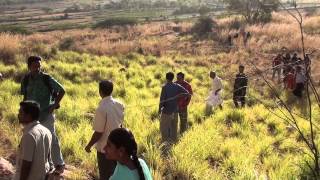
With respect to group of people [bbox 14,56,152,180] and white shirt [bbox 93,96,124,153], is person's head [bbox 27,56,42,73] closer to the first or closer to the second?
group of people [bbox 14,56,152,180]

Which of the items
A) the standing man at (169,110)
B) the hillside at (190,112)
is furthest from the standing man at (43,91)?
the standing man at (169,110)

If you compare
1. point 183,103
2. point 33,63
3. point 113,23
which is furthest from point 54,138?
point 113,23

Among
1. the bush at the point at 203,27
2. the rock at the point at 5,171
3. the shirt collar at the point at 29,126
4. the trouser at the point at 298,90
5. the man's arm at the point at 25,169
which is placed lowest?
the bush at the point at 203,27

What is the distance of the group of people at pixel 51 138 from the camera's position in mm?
3348

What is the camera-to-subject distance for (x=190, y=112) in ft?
41.0

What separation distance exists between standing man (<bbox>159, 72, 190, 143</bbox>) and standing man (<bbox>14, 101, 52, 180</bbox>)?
4.42 m

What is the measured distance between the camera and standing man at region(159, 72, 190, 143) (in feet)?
29.0

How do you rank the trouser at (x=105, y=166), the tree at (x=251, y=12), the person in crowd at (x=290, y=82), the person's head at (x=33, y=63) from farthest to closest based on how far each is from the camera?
the tree at (x=251, y=12)
the person in crowd at (x=290, y=82)
the person's head at (x=33, y=63)
the trouser at (x=105, y=166)

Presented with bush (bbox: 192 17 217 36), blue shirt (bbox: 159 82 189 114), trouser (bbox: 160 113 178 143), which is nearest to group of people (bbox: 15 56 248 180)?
blue shirt (bbox: 159 82 189 114)

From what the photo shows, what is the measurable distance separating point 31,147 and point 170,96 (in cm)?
470

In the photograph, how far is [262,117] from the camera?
1234 centimetres

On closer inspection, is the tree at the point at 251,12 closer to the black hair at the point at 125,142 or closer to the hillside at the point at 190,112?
the hillside at the point at 190,112

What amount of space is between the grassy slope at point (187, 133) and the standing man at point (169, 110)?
28 centimetres

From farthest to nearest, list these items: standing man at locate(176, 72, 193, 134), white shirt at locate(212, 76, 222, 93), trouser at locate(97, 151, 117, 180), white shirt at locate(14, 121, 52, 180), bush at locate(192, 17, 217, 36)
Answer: bush at locate(192, 17, 217, 36) < white shirt at locate(212, 76, 222, 93) < standing man at locate(176, 72, 193, 134) < trouser at locate(97, 151, 117, 180) < white shirt at locate(14, 121, 52, 180)
